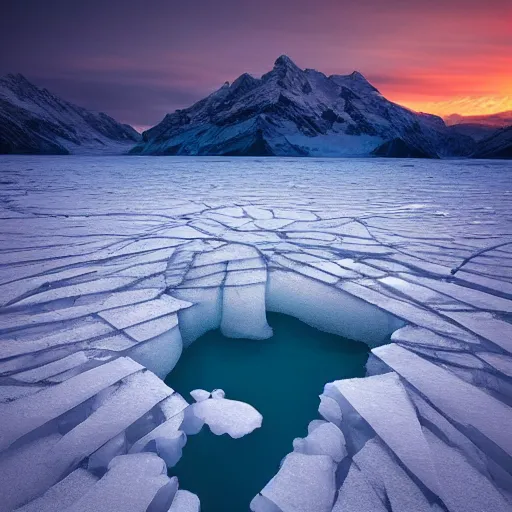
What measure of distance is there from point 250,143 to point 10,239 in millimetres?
54957

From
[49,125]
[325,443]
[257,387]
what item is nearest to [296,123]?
[257,387]

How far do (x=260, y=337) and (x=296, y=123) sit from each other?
6870 cm

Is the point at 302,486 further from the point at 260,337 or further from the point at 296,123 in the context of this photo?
the point at 296,123

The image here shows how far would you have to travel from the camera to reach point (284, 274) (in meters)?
2.08

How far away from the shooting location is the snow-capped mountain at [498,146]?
51919 mm

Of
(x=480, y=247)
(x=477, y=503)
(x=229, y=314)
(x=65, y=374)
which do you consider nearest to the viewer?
(x=477, y=503)

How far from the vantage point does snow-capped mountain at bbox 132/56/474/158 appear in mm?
59281

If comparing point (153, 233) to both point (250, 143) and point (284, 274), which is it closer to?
point (284, 274)

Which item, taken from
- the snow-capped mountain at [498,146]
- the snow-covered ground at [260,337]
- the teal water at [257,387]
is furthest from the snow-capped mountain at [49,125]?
the snow-capped mountain at [498,146]


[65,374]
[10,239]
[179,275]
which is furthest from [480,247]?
[10,239]

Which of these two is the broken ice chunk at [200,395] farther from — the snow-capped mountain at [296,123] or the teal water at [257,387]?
the snow-capped mountain at [296,123]

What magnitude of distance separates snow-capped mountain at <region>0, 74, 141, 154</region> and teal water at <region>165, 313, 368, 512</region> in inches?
2151

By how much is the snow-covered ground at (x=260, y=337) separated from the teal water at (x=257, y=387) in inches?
2.6

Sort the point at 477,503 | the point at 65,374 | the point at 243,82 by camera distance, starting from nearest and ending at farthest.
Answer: the point at 477,503
the point at 65,374
the point at 243,82
